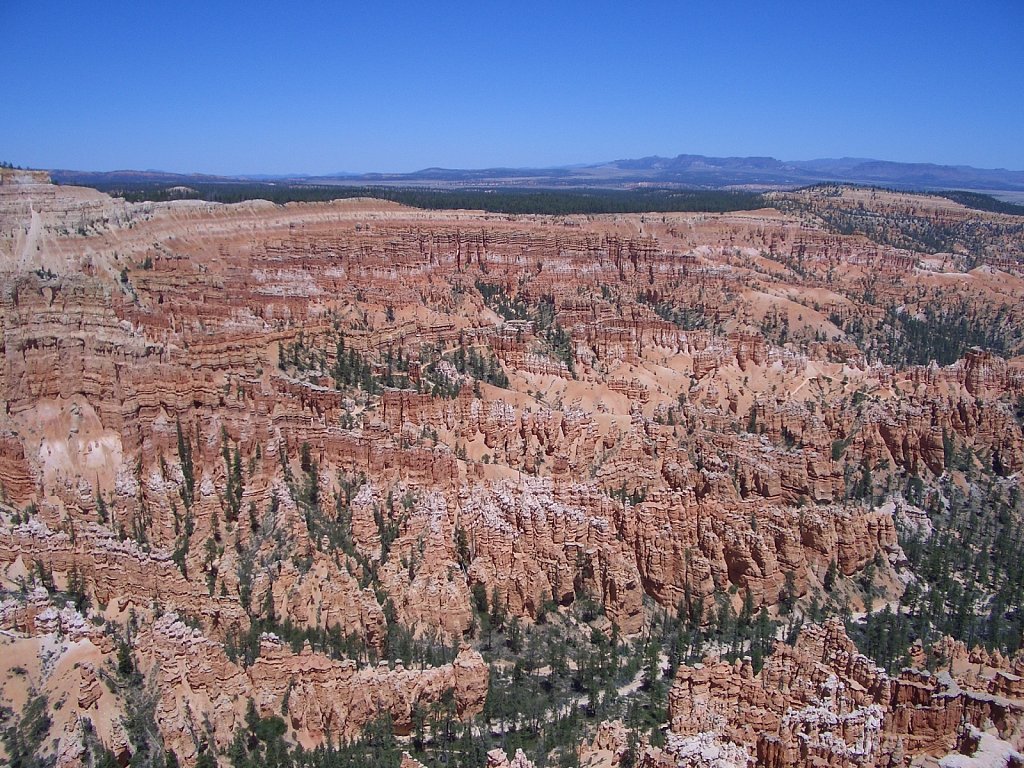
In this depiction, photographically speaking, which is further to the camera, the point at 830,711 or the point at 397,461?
the point at 397,461

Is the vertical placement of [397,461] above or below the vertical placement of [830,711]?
above

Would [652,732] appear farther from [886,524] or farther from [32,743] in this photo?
Result: [886,524]

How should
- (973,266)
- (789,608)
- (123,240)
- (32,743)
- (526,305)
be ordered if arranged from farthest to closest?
(973,266) < (526,305) < (123,240) < (789,608) < (32,743)

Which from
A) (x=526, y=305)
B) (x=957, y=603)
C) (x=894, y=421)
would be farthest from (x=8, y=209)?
(x=957, y=603)

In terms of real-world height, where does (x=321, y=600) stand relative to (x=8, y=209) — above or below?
below

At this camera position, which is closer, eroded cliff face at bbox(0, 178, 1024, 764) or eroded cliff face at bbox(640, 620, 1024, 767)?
eroded cliff face at bbox(640, 620, 1024, 767)

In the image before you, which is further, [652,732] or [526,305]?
[526,305]

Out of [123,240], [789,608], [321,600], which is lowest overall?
[789,608]

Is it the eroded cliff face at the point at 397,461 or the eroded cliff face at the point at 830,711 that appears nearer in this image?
the eroded cliff face at the point at 830,711
